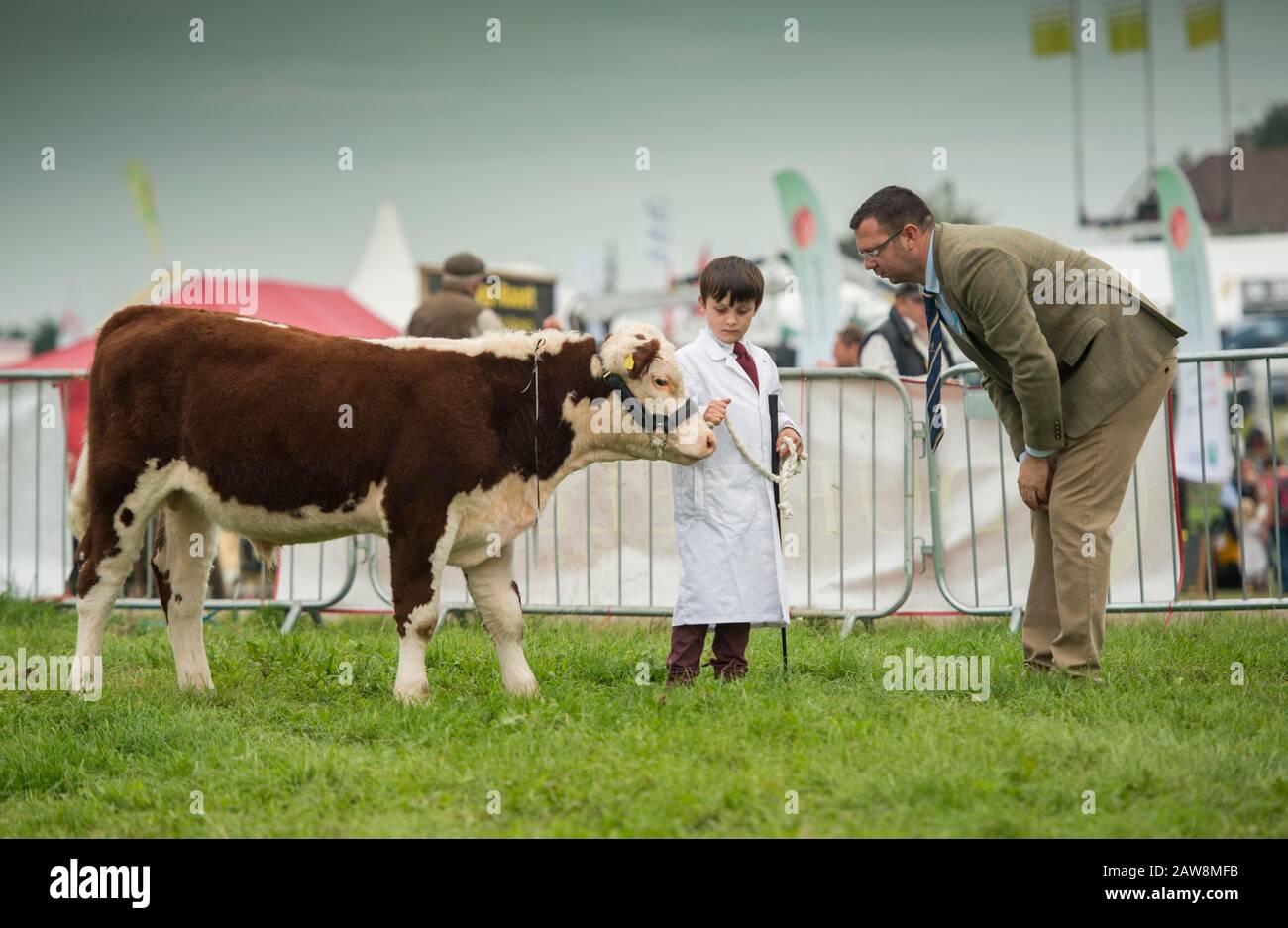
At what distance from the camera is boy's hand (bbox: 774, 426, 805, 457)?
634 centimetres

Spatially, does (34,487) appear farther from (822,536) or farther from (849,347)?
(849,347)

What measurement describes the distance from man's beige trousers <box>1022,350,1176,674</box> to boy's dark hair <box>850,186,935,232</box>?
1240mm

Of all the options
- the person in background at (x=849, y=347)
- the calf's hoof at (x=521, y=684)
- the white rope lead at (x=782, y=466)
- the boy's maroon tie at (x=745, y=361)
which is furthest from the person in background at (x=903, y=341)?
the calf's hoof at (x=521, y=684)

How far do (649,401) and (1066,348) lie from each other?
1877 millimetres

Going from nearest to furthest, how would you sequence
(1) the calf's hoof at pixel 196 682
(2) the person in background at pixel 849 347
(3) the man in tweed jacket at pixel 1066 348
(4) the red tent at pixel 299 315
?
1. (3) the man in tweed jacket at pixel 1066 348
2. (1) the calf's hoof at pixel 196 682
3. (2) the person in background at pixel 849 347
4. (4) the red tent at pixel 299 315

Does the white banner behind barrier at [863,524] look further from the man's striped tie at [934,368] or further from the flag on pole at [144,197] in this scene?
the flag on pole at [144,197]

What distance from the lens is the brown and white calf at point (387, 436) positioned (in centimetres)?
605

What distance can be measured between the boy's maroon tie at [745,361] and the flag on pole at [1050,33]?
18.5 m

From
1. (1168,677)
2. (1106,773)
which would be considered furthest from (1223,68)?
(1106,773)

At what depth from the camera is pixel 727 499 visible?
6.28 metres

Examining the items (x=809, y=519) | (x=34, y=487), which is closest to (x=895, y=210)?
(x=809, y=519)
